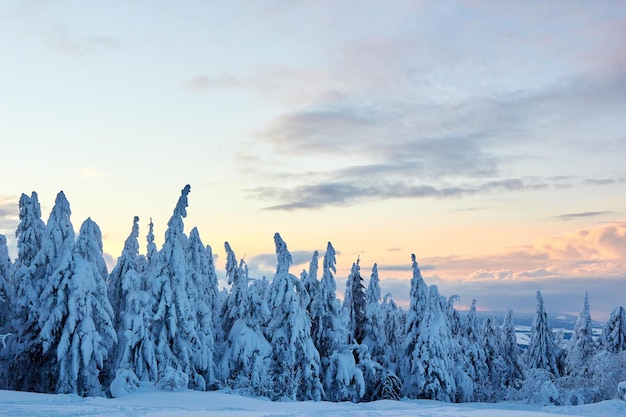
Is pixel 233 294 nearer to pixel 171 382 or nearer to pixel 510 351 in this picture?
pixel 171 382

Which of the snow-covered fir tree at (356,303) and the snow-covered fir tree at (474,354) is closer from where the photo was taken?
the snow-covered fir tree at (356,303)

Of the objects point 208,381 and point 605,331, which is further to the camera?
point 605,331

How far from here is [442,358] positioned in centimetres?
4819

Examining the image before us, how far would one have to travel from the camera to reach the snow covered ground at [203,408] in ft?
71.4

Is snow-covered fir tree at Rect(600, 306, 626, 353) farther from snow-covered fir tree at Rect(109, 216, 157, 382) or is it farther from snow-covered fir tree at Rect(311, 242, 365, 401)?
snow-covered fir tree at Rect(109, 216, 157, 382)

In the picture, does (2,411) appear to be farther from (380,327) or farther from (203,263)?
(380,327)

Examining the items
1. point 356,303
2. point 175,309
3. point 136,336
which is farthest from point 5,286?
point 356,303

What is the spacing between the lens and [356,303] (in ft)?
169

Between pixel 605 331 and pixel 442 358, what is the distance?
59.7ft

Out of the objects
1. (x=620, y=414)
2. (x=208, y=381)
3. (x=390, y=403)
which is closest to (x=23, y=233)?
(x=208, y=381)

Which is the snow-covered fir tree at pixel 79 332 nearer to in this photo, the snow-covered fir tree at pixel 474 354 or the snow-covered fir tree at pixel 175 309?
the snow-covered fir tree at pixel 175 309

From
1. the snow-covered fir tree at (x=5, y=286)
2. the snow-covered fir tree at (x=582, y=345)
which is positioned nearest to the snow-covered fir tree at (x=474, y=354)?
the snow-covered fir tree at (x=582, y=345)

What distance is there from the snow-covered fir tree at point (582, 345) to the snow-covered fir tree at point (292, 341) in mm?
24544

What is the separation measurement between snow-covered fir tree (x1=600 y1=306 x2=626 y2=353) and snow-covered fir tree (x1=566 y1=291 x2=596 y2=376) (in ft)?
4.45
